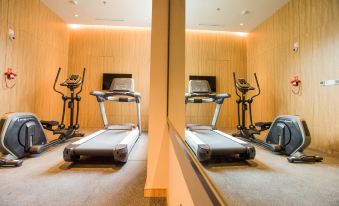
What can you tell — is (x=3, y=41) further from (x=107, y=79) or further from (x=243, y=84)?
(x=243, y=84)

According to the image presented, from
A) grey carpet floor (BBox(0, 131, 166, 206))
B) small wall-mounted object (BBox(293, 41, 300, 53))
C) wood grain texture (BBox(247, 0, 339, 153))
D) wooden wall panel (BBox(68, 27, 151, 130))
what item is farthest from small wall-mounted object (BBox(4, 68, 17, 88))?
small wall-mounted object (BBox(293, 41, 300, 53))

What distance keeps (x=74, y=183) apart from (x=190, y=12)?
3.67 meters

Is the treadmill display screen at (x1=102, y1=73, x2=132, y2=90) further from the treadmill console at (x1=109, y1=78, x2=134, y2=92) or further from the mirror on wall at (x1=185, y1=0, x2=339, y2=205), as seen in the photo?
the mirror on wall at (x1=185, y1=0, x2=339, y2=205)

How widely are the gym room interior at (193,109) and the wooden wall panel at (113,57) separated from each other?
0.40 metres

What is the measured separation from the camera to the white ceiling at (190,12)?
9.05 ft

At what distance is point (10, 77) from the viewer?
3.62 meters

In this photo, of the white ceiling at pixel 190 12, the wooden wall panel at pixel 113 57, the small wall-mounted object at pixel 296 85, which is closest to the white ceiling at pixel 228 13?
the white ceiling at pixel 190 12

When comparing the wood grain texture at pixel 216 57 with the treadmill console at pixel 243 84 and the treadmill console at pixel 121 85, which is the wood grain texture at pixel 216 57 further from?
the treadmill console at pixel 121 85

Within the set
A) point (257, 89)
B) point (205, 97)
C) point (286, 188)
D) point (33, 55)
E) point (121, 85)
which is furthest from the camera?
point (121, 85)

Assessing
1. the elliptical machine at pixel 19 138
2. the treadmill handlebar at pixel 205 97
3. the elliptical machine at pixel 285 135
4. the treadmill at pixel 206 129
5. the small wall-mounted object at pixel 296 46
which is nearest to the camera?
the small wall-mounted object at pixel 296 46

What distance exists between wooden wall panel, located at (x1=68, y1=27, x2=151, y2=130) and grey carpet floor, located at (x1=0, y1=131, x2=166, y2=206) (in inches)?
126

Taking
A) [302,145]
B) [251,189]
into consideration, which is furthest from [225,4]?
[251,189]

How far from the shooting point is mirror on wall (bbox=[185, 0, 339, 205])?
1.61 metres

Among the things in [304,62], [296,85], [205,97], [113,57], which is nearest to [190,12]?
[205,97]
